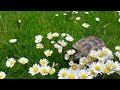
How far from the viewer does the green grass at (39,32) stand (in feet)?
9.16

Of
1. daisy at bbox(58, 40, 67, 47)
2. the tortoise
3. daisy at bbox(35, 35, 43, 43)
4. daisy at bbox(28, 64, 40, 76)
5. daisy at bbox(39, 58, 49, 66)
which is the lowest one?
daisy at bbox(28, 64, 40, 76)

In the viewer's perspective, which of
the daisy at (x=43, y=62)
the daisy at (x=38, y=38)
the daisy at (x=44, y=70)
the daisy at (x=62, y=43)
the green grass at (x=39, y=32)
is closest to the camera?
the daisy at (x=44, y=70)

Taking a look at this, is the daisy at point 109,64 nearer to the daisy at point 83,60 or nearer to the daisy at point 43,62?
the daisy at point 83,60

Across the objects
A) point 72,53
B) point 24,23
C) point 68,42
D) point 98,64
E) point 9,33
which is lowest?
point 98,64

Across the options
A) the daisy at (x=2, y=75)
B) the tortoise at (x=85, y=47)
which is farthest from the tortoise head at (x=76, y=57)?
the daisy at (x=2, y=75)

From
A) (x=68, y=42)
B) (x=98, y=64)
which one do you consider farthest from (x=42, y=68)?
(x=68, y=42)

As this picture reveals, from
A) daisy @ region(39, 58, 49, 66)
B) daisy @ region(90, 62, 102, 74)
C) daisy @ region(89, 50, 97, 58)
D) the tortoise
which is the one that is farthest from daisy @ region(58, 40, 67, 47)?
daisy @ region(90, 62, 102, 74)

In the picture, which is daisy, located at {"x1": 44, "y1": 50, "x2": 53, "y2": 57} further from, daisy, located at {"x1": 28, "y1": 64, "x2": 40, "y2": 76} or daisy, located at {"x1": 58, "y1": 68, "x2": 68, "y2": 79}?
daisy, located at {"x1": 58, "y1": 68, "x2": 68, "y2": 79}

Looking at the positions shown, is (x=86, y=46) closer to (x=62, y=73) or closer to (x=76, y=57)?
(x=76, y=57)

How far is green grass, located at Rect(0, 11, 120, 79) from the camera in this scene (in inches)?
110

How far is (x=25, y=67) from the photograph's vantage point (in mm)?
2762

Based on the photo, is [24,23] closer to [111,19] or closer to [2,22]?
[2,22]

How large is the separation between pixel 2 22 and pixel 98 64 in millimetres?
1708

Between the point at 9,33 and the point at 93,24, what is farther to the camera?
the point at 93,24
